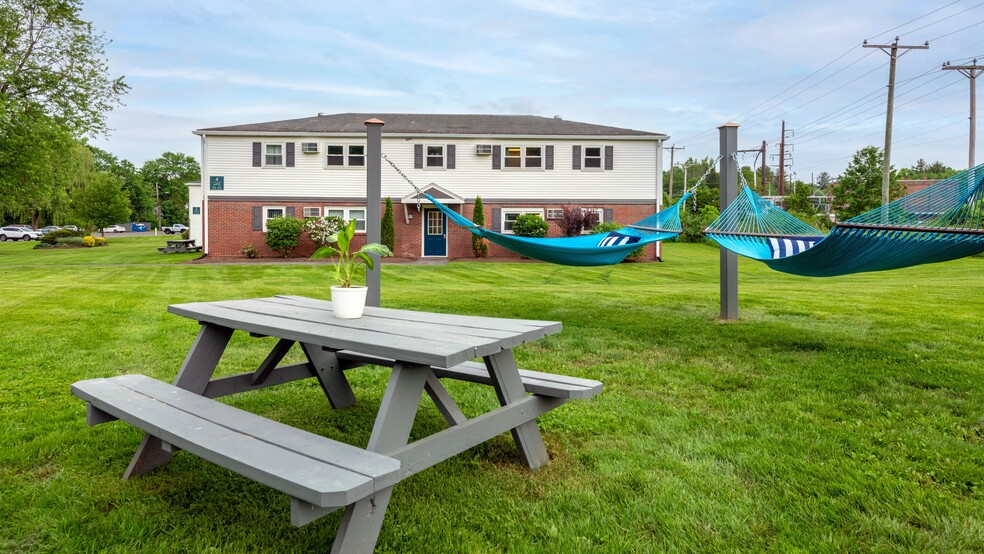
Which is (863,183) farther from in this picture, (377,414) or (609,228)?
(377,414)

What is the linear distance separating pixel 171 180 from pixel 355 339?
72.1 meters

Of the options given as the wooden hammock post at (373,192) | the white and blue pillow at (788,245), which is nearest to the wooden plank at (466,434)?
the wooden hammock post at (373,192)

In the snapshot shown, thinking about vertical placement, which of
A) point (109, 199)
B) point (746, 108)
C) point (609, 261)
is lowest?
point (609, 261)

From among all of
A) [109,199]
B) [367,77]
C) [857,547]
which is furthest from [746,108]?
[857,547]

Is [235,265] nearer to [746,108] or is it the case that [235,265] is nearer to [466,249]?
[466,249]

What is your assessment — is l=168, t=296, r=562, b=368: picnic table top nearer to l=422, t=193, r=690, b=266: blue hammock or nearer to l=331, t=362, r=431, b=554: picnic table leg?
l=331, t=362, r=431, b=554: picnic table leg

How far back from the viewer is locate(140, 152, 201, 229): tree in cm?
6038

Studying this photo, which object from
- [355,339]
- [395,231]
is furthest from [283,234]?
[355,339]

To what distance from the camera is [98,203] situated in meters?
33.9

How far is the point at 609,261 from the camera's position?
5.64 metres

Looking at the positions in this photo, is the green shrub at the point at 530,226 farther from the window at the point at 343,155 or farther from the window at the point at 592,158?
the window at the point at 343,155

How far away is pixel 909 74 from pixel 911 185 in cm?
2377

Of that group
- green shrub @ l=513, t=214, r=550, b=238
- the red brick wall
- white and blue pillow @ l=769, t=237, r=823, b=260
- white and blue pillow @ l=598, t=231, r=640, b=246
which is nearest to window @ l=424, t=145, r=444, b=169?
the red brick wall

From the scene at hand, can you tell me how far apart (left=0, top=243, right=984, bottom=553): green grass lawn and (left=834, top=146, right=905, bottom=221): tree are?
21.5m
